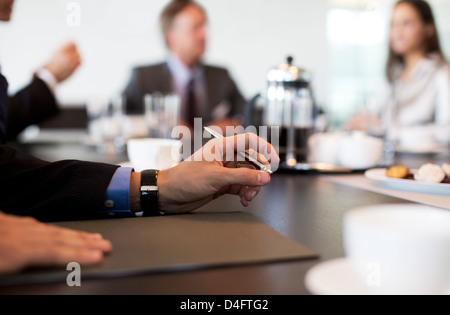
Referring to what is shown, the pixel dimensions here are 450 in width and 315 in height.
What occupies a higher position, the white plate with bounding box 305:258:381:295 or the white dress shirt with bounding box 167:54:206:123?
the white dress shirt with bounding box 167:54:206:123

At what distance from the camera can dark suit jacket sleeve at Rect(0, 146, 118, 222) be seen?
2.10 ft

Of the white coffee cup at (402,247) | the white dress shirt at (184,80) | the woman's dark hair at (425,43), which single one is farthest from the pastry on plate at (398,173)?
the white dress shirt at (184,80)

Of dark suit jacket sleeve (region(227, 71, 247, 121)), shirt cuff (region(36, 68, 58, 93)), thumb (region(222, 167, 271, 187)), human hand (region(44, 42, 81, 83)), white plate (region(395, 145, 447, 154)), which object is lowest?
white plate (region(395, 145, 447, 154))

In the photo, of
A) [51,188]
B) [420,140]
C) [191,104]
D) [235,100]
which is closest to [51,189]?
[51,188]

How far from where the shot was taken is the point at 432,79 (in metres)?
2.97

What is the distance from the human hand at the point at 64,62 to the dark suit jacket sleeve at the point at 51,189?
125 cm

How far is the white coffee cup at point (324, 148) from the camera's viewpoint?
4.34 ft

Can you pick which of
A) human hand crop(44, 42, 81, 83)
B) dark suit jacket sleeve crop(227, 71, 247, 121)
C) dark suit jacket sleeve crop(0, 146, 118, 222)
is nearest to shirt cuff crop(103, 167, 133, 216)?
dark suit jacket sleeve crop(0, 146, 118, 222)

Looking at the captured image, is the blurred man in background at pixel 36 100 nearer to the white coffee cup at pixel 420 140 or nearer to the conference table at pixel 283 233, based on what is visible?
the conference table at pixel 283 233

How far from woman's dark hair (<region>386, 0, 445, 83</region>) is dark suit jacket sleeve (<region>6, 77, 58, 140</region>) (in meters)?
2.39

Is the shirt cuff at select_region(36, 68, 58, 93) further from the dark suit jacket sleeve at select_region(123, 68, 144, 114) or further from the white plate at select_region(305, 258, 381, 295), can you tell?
the white plate at select_region(305, 258, 381, 295)

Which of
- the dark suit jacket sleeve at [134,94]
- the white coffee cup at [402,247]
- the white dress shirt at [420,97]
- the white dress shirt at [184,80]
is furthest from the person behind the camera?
the white dress shirt at [184,80]
